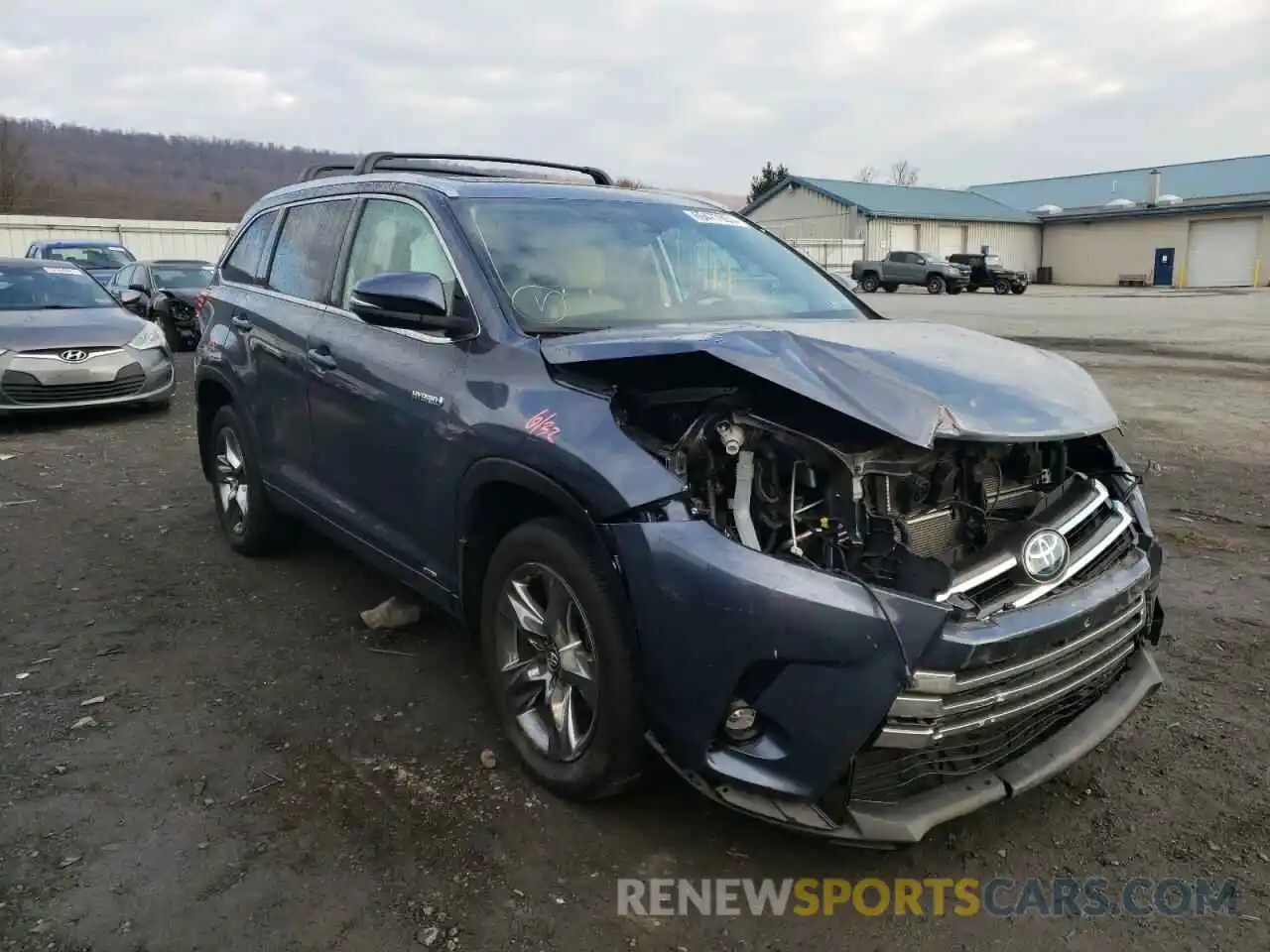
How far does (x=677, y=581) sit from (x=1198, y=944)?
1.57 m

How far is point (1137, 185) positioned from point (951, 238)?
49.4ft

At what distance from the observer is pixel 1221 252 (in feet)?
156

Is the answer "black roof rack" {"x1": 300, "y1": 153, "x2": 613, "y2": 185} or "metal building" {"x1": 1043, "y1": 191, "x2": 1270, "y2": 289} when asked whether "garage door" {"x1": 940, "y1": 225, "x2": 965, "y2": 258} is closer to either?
"metal building" {"x1": 1043, "y1": 191, "x2": 1270, "y2": 289}

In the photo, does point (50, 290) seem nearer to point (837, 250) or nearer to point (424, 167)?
point (424, 167)

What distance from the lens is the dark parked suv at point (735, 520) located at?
7.79 ft

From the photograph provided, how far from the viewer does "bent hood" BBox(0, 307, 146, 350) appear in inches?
359

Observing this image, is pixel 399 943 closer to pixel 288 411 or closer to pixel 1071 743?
pixel 1071 743

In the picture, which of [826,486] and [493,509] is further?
[493,509]

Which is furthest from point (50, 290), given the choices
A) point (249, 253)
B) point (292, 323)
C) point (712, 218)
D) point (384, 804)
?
point (384, 804)

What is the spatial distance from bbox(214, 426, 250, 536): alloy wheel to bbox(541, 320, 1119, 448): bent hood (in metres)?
2.81

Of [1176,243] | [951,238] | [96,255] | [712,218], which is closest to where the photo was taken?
[712,218]

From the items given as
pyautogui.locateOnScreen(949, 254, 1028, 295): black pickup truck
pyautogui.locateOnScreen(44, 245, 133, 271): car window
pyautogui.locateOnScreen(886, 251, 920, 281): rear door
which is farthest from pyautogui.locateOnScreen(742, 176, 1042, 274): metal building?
pyautogui.locateOnScreen(44, 245, 133, 271): car window

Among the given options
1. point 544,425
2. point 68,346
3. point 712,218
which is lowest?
point 68,346

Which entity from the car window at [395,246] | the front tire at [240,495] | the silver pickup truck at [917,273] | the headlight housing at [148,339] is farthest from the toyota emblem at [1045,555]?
the silver pickup truck at [917,273]
